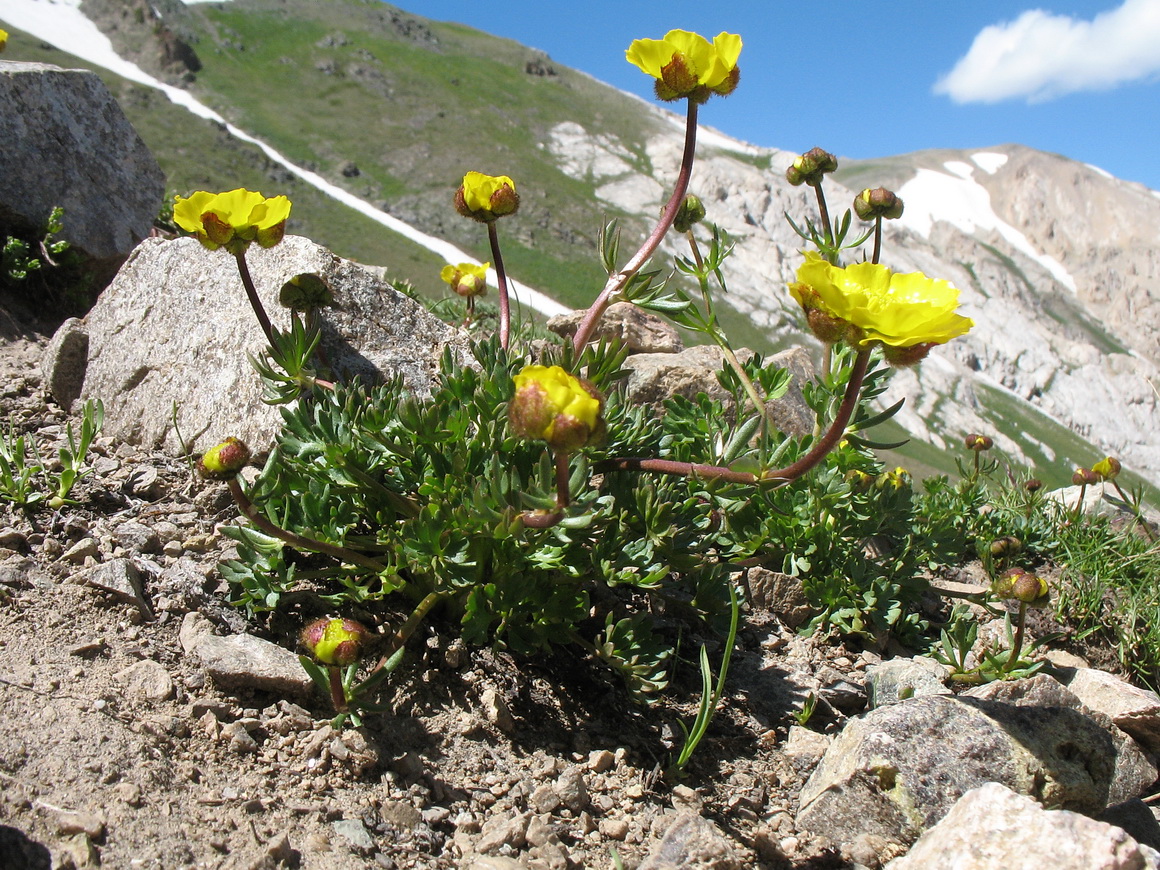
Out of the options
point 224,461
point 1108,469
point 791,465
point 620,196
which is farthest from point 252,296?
point 620,196

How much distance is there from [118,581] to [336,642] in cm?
101

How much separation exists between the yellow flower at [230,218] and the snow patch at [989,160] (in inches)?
5254

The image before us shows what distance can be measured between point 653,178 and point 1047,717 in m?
80.4

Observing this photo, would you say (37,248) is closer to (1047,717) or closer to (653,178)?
(1047,717)

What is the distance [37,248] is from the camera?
5156 millimetres

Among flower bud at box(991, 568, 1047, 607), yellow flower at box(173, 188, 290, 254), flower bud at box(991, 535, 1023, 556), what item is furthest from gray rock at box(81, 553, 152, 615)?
flower bud at box(991, 535, 1023, 556)

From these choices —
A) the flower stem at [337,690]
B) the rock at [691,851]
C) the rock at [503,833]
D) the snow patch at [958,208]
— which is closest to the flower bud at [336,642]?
the flower stem at [337,690]

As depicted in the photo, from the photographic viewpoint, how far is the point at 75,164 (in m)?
5.41

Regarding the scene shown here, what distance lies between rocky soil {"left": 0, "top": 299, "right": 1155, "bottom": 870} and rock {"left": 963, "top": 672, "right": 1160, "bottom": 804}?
61cm

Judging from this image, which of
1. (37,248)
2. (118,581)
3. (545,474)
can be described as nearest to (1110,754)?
(545,474)

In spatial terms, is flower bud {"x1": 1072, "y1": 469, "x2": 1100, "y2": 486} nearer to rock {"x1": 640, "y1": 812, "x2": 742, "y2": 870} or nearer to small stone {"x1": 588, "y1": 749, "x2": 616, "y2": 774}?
small stone {"x1": 588, "y1": 749, "x2": 616, "y2": 774}

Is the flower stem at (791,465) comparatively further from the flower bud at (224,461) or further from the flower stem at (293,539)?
the flower bud at (224,461)

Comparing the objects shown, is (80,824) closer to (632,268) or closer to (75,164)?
(632,268)

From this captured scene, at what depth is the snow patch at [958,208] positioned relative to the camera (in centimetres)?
10456
